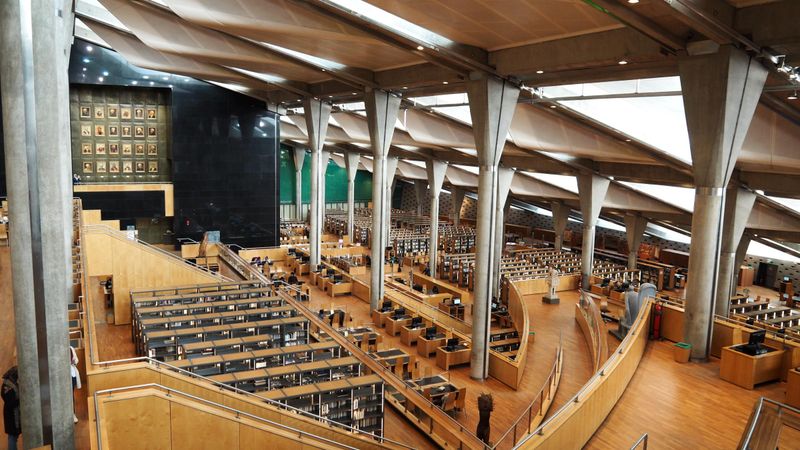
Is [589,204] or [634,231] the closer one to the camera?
[589,204]

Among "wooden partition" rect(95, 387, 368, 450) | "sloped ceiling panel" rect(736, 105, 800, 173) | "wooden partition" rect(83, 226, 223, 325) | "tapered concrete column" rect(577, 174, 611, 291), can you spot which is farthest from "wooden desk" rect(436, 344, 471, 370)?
"tapered concrete column" rect(577, 174, 611, 291)

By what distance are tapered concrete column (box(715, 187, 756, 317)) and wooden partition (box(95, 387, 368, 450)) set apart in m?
18.5

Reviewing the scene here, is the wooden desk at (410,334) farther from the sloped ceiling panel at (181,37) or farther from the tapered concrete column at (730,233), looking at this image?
the tapered concrete column at (730,233)

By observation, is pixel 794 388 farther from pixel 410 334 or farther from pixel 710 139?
pixel 410 334

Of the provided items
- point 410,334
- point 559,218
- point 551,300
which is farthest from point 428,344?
point 559,218

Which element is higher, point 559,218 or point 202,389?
point 559,218

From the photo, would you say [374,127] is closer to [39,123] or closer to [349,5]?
[349,5]

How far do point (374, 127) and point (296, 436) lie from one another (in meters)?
15.2

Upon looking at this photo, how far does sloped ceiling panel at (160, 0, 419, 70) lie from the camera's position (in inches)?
558

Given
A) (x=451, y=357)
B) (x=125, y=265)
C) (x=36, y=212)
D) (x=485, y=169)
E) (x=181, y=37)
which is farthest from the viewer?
(x=181, y=37)

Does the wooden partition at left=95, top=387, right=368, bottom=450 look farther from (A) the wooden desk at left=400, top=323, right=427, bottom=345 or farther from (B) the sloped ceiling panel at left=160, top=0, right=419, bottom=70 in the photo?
(A) the wooden desk at left=400, top=323, right=427, bottom=345

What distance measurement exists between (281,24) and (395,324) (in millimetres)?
11378

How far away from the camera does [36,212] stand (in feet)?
22.6

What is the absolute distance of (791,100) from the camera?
13.8m
